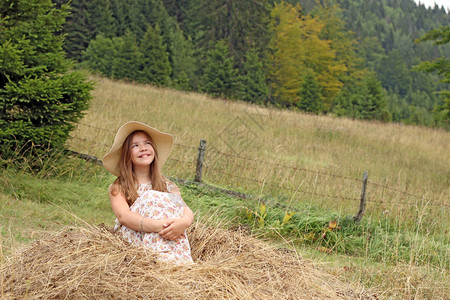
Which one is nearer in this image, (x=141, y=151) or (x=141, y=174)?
(x=141, y=151)

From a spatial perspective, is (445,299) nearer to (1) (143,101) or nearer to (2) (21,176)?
(2) (21,176)

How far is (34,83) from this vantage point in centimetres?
629

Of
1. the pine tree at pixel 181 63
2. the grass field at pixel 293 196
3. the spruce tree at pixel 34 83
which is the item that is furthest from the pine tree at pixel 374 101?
the spruce tree at pixel 34 83

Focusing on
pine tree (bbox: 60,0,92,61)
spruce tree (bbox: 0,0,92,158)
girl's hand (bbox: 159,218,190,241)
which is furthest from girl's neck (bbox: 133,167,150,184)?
pine tree (bbox: 60,0,92,61)

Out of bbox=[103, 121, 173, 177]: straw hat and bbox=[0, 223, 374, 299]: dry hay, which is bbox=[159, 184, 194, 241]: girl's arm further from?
bbox=[103, 121, 173, 177]: straw hat

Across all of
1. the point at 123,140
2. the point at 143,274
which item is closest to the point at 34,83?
the point at 123,140

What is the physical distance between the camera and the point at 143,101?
14258 millimetres

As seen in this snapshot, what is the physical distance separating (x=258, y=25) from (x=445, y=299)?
29.5 m

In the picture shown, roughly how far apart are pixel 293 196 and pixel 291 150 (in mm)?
4673

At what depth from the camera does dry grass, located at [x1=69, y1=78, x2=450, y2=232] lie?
702 centimetres

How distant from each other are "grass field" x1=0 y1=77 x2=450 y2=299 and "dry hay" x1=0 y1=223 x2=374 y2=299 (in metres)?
0.71

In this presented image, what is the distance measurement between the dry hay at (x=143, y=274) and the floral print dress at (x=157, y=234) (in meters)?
0.10

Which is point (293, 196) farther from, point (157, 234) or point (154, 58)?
point (154, 58)

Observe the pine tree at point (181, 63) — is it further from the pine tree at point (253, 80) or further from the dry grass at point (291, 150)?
the dry grass at point (291, 150)
